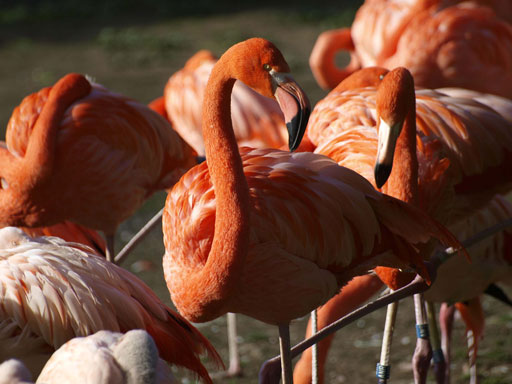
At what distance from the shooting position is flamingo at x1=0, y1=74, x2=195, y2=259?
3.12 metres

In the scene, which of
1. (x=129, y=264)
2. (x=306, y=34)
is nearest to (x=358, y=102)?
(x=129, y=264)

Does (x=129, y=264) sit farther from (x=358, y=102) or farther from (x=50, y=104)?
(x=358, y=102)

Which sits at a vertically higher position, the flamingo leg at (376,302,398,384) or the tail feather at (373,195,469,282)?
the tail feather at (373,195,469,282)

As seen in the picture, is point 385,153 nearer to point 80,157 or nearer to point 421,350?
point 421,350

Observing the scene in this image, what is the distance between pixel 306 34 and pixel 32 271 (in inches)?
321

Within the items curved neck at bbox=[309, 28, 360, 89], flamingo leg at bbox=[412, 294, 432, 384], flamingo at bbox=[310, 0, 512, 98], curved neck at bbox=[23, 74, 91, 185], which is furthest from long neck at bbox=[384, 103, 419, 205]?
curved neck at bbox=[309, 28, 360, 89]

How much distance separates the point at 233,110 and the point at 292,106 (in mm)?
1920

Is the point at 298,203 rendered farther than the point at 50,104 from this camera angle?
No

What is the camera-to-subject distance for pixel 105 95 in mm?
3381

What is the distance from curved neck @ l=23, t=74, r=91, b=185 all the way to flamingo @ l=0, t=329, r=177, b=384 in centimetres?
145

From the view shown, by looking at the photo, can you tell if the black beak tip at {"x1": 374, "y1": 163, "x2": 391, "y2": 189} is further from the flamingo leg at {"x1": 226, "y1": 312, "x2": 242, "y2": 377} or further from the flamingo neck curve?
the flamingo leg at {"x1": 226, "y1": 312, "x2": 242, "y2": 377}

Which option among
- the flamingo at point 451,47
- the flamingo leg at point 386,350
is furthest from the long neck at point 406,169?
the flamingo at point 451,47

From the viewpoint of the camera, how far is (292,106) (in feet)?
6.72

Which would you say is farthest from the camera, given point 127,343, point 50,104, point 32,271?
point 50,104
